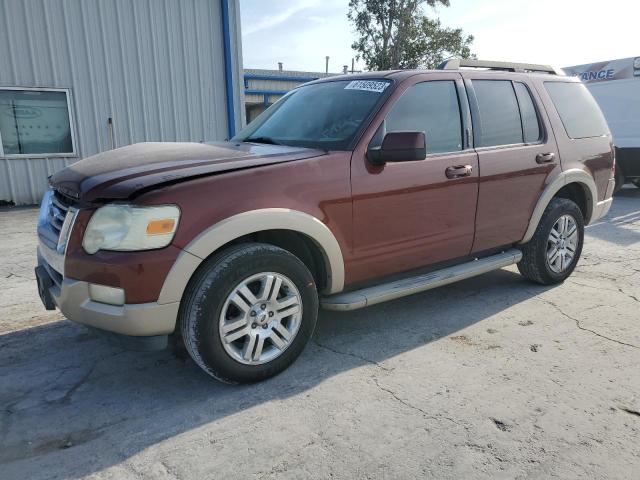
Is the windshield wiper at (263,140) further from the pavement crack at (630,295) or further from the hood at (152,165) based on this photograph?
the pavement crack at (630,295)

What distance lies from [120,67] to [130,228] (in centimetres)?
897

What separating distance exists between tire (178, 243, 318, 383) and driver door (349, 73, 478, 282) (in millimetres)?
511

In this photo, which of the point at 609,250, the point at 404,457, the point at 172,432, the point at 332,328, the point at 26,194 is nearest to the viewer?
the point at 404,457

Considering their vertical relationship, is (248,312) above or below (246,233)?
below

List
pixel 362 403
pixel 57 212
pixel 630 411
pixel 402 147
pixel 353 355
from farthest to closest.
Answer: pixel 353 355 < pixel 402 147 < pixel 57 212 < pixel 362 403 < pixel 630 411

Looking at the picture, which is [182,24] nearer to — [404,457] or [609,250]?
[609,250]

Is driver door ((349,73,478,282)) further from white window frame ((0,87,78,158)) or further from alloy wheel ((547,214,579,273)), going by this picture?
white window frame ((0,87,78,158))

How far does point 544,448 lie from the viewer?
7.64 ft

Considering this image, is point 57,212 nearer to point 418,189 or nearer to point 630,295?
point 418,189

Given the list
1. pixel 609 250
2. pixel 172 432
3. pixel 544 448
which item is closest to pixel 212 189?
pixel 172 432

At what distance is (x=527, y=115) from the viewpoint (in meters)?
4.31

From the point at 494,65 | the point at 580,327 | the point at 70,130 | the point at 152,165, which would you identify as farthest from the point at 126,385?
the point at 70,130

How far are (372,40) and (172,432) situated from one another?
97.1 feet

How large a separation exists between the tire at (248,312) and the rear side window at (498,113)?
2.00 metres
